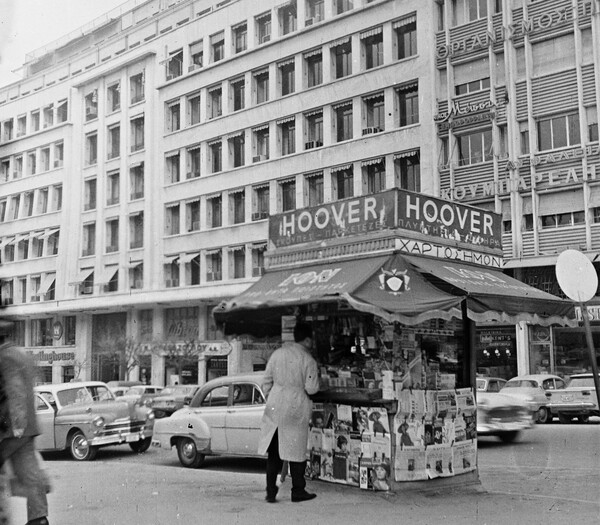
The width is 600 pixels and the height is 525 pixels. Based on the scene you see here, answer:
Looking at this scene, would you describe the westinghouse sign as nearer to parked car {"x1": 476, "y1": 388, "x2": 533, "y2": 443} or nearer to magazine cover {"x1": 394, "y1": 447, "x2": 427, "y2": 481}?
magazine cover {"x1": 394, "y1": 447, "x2": 427, "y2": 481}

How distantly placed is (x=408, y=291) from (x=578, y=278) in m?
1.86

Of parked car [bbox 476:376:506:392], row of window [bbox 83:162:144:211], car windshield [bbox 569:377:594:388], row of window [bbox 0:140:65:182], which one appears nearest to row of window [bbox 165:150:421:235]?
row of window [bbox 83:162:144:211]

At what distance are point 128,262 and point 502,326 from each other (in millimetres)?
24843

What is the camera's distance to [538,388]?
25719 mm

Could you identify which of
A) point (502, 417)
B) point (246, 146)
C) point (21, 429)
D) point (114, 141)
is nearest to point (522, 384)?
point (502, 417)

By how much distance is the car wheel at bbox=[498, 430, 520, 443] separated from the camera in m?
17.1

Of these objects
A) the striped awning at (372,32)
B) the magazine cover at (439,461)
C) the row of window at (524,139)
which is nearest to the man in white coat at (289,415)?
the magazine cover at (439,461)

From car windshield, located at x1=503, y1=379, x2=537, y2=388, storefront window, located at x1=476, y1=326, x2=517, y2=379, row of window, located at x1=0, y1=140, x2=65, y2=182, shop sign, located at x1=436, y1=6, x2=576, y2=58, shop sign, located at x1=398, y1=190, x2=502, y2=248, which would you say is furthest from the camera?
row of window, located at x1=0, y1=140, x2=65, y2=182

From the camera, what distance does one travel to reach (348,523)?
7.44 meters

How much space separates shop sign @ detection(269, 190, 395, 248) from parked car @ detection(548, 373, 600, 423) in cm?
1708

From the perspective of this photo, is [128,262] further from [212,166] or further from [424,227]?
[424,227]

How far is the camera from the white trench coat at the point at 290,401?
8445 mm

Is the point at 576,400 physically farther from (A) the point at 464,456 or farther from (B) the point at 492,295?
(B) the point at 492,295

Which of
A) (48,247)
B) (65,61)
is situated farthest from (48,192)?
(65,61)
